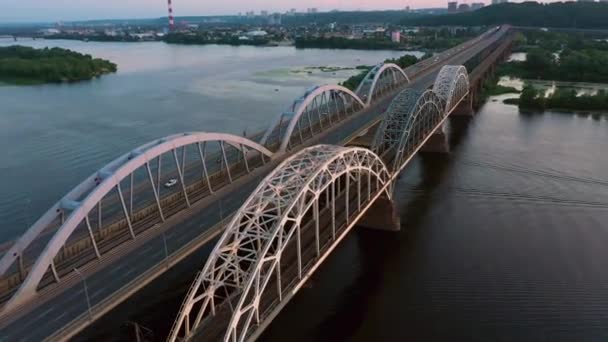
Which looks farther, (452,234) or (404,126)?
(404,126)

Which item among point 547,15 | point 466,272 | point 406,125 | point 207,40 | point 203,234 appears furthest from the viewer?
point 207,40

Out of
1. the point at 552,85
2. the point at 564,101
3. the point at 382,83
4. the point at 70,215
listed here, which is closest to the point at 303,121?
the point at 382,83

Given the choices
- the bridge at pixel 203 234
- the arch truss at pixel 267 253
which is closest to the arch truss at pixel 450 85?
the bridge at pixel 203 234

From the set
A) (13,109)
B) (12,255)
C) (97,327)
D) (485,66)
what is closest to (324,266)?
(97,327)

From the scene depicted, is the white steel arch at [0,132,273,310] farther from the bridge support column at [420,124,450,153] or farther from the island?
the island

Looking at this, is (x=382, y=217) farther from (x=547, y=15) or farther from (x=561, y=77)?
(x=547, y=15)
